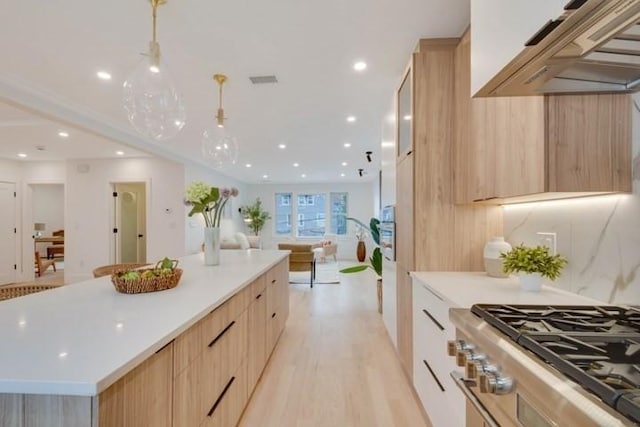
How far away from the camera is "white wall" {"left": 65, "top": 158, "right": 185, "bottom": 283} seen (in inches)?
242

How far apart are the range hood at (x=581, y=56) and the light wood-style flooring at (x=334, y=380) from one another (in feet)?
6.43

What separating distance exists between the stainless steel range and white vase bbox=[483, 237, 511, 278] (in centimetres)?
71

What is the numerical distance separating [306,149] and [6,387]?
5265mm

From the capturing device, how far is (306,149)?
5.68 meters

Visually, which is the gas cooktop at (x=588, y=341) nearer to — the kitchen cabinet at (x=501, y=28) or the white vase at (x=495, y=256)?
the white vase at (x=495, y=256)

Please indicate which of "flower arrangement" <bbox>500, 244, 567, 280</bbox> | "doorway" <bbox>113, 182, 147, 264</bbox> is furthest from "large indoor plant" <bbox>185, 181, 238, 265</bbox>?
"doorway" <bbox>113, 182, 147, 264</bbox>

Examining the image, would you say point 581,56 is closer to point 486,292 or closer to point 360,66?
point 486,292

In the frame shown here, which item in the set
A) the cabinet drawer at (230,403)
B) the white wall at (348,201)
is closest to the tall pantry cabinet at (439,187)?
the cabinet drawer at (230,403)

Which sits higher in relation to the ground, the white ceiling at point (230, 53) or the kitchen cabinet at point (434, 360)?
the white ceiling at point (230, 53)

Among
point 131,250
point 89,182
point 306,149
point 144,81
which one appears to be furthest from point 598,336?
point 131,250

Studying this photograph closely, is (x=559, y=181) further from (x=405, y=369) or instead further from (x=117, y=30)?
(x=117, y=30)

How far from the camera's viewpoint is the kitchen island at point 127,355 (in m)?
0.72

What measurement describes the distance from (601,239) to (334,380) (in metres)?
1.97

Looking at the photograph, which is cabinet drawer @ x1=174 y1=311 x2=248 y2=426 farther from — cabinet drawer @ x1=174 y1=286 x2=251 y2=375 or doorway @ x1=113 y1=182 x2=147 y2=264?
doorway @ x1=113 y1=182 x2=147 y2=264
